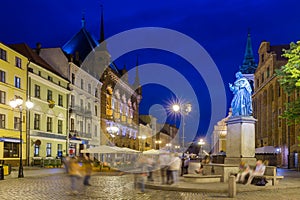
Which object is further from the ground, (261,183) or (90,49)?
(90,49)

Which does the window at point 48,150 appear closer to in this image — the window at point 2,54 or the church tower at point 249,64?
the window at point 2,54

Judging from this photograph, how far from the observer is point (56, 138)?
4997 centimetres

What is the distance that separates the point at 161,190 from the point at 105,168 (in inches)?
752

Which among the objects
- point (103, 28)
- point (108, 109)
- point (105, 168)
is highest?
point (103, 28)

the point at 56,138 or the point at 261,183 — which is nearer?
the point at 261,183

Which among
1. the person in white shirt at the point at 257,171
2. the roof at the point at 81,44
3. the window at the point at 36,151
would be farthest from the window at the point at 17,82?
the person in white shirt at the point at 257,171

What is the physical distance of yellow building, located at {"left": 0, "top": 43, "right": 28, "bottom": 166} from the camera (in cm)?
3909

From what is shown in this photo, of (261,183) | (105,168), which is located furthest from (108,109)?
(261,183)

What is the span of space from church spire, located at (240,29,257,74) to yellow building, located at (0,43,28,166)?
5449 cm

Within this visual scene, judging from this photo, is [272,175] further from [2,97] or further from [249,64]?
[249,64]

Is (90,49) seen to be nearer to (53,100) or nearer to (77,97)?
(77,97)

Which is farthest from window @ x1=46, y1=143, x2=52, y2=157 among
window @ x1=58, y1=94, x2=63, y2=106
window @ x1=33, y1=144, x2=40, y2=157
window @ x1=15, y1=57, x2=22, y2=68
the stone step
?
the stone step

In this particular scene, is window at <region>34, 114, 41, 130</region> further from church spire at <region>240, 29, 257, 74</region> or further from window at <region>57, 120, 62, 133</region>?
church spire at <region>240, 29, 257, 74</region>

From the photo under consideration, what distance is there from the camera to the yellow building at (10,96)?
3909cm
